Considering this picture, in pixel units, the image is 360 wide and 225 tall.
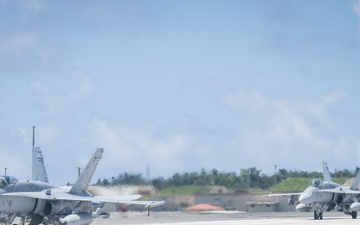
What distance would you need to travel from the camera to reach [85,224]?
1346 inches

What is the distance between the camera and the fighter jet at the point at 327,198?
152 feet

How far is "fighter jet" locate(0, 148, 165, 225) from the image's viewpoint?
107ft

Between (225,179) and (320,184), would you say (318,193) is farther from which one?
(225,179)

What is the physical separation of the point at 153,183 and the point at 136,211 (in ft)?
21.5

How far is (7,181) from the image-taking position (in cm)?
3284

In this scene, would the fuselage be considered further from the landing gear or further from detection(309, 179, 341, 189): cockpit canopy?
the landing gear

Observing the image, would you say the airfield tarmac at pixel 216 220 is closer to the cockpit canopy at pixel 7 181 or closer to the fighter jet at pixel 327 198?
the fighter jet at pixel 327 198

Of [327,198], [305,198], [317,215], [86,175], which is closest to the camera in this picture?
[86,175]

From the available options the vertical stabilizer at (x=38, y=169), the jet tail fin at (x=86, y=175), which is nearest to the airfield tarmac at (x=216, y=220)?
the vertical stabilizer at (x=38, y=169)

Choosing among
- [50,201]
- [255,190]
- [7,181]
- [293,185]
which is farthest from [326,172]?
[7,181]

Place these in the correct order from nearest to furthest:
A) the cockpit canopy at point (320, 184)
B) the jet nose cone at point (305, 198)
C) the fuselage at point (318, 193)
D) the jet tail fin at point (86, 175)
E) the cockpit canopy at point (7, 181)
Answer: the cockpit canopy at point (7, 181)
the jet tail fin at point (86, 175)
the jet nose cone at point (305, 198)
the fuselage at point (318, 193)
the cockpit canopy at point (320, 184)

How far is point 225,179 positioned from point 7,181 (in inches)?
1113

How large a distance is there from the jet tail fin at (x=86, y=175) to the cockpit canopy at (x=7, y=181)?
10.2 ft

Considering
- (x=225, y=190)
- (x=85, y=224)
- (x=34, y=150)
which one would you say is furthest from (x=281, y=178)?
(x=85, y=224)
